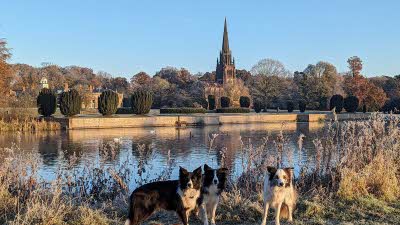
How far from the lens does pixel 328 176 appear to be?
8547 mm

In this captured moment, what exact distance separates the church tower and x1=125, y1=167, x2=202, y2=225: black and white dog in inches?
3822

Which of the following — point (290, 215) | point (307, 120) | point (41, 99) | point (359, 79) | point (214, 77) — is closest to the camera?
point (290, 215)

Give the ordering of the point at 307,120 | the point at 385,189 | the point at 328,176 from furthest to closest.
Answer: the point at 307,120
the point at 328,176
the point at 385,189

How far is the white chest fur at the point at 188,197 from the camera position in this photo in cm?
563

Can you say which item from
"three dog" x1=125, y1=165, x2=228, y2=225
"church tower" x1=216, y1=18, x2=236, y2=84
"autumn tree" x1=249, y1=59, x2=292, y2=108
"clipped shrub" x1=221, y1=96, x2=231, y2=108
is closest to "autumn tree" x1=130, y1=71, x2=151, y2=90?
"church tower" x1=216, y1=18, x2=236, y2=84

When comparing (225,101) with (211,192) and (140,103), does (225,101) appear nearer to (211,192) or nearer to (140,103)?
(140,103)

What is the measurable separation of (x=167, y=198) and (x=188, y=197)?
269 mm

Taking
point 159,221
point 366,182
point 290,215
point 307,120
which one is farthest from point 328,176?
point 307,120

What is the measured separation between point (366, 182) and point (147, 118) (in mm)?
31883

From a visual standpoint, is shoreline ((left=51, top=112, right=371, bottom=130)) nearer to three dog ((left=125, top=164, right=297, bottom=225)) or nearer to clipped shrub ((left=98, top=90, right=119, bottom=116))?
clipped shrub ((left=98, top=90, right=119, bottom=116))

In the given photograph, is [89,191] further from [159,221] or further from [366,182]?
[366,182]

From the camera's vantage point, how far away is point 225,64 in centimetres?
10456

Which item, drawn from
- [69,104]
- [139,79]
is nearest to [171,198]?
[69,104]

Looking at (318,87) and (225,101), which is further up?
(318,87)
